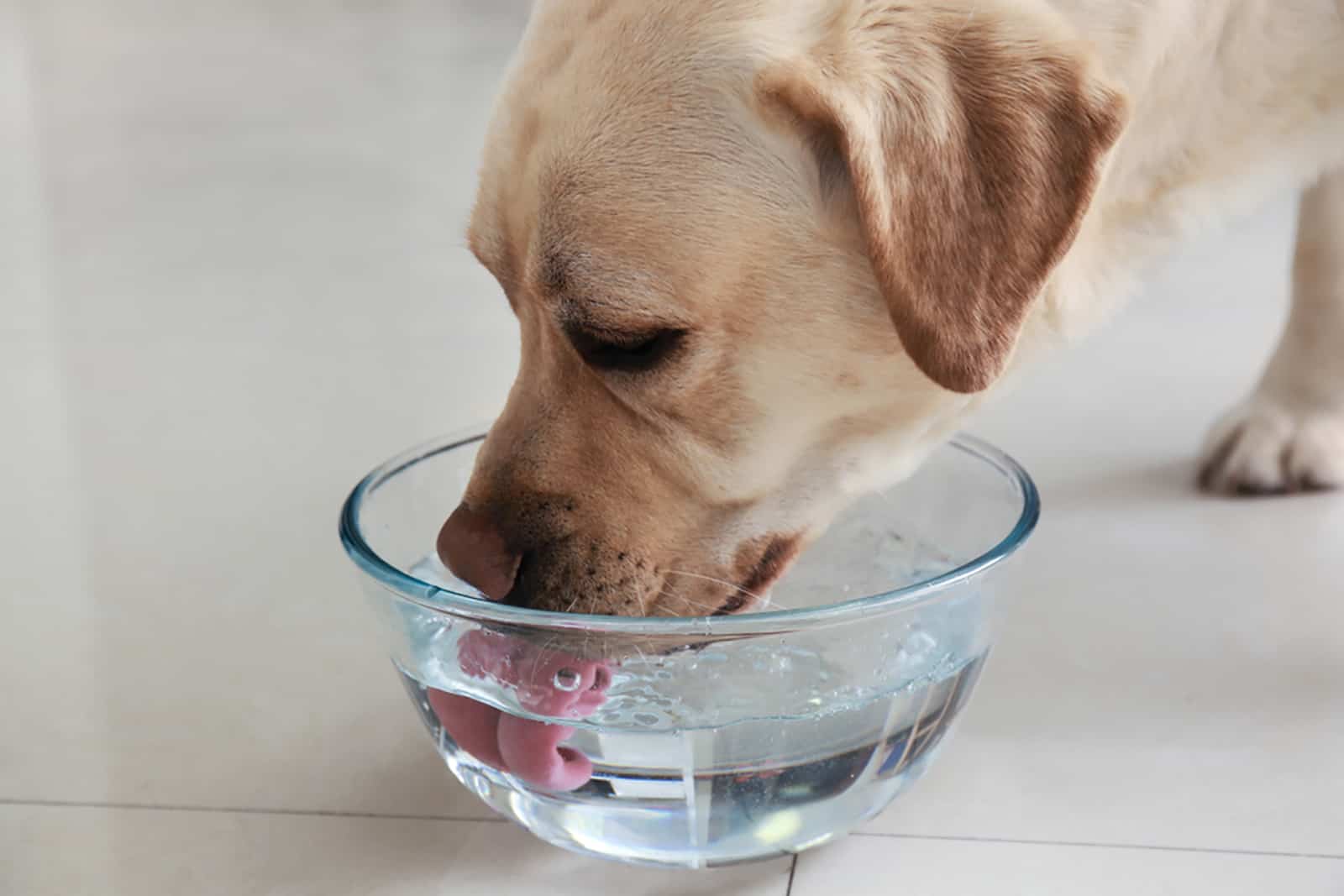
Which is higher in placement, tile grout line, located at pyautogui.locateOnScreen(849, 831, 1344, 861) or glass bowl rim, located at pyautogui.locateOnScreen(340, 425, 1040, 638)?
glass bowl rim, located at pyautogui.locateOnScreen(340, 425, 1040, 638)

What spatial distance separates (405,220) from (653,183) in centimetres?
248

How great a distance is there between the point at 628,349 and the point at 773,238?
14 cm

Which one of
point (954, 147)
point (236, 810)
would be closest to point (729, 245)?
point (954, 147)

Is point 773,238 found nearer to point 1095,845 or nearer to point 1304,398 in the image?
point 1095,845

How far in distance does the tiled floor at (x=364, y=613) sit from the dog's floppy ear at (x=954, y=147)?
0.42 m

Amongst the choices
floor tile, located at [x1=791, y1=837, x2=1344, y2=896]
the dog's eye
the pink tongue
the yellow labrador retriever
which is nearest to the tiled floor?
floor tile, located at [x1=791, y1=837, x2=1344, y2=896]

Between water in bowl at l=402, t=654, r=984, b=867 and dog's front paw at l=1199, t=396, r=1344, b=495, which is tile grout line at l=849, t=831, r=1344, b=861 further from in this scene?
dog's front paw at l=1199, t=396, r=1344, b=495

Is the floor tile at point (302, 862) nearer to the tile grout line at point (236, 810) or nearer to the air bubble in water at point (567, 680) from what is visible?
the tile grout line at point (236, 810)

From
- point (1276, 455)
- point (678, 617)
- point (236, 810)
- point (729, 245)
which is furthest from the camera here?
point (1276, 455)

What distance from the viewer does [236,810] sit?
122cm

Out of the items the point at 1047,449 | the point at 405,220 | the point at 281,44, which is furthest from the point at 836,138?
the point at 281,44

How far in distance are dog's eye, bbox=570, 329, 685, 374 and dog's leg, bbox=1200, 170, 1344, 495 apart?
1041 mm

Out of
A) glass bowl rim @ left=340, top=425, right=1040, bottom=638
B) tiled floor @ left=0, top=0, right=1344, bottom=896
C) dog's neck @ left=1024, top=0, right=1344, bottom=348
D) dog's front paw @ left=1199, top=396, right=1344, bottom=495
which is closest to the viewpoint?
glass bowl rim @ left=340, top=425, right=1040, bottom=638

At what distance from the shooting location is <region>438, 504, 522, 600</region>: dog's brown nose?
1148mm
